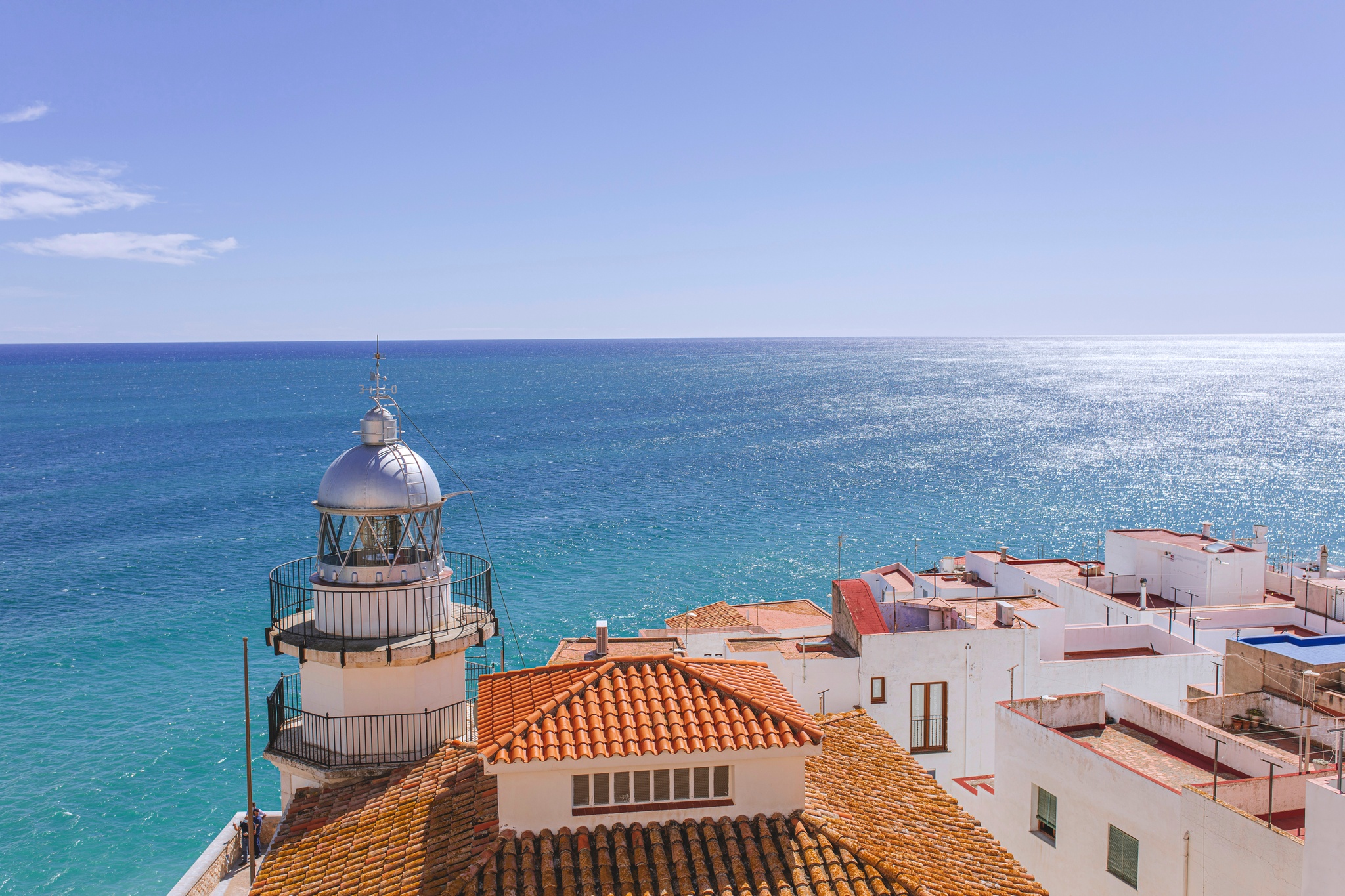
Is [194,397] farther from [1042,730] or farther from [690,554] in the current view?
[1042,730]

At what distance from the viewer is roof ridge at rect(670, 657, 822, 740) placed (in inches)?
453

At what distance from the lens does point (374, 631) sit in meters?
14.6

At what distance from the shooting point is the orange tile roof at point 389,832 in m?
11.2

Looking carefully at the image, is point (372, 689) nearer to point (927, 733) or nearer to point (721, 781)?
point (721, 781)

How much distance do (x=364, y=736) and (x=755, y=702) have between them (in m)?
6.62

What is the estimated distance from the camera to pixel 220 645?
4322 centimetres

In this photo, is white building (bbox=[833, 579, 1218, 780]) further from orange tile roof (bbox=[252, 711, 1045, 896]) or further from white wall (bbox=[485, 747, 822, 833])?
white wall (bbox=[485, 747, 822, 833])

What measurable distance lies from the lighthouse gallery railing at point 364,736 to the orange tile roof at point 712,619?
62.6 feet

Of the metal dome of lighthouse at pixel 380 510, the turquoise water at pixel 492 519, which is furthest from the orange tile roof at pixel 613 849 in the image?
the turquoise water at pixel 492 519

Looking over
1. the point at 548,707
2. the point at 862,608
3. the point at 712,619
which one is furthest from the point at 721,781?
the point at 712,619

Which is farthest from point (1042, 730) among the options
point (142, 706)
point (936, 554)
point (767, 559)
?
point (936, 554)

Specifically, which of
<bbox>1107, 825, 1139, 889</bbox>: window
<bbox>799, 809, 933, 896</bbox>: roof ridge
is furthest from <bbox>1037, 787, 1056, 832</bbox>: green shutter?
<bbox>799, 809, 933, 896</bbox>: roof ridge

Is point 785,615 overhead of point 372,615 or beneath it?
beneath

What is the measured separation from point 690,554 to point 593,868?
165ft
